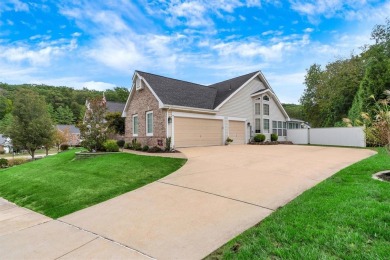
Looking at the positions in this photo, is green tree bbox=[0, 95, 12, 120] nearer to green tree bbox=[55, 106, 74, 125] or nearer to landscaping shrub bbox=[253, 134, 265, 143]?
green tree bbox=[55, 106, 74, 125]

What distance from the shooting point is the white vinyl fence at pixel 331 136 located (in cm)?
1987

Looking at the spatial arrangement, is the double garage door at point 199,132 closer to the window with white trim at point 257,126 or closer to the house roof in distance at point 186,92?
the house roof in distance at point 186,92

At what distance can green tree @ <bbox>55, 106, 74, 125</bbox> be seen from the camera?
64650 mm

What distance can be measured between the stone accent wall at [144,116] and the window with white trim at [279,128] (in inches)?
530

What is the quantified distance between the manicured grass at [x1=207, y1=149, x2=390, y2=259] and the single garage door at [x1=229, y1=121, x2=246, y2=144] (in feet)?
49.7

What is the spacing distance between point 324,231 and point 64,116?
73987 mm

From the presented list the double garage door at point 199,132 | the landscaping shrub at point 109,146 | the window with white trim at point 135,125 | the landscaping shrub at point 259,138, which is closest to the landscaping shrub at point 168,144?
the double garage door at point 199,132

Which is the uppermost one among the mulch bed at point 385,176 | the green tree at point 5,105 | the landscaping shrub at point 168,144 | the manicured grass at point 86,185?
the green tree at point 5,105

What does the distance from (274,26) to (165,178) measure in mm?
13426

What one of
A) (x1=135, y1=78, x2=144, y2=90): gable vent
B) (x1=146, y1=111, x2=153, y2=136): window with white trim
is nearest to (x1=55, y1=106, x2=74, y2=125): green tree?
(x1=135, y1=78, x2=144, y2=90): gable vent

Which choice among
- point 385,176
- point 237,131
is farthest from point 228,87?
point 385,176

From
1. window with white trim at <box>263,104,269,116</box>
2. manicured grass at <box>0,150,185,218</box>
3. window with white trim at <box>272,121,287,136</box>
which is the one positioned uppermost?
window with white trim at <box>263,104,269,116</box>

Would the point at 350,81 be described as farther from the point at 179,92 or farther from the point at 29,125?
the point at 29,125

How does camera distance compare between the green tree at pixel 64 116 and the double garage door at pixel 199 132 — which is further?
the green tree at pixel 64 116
